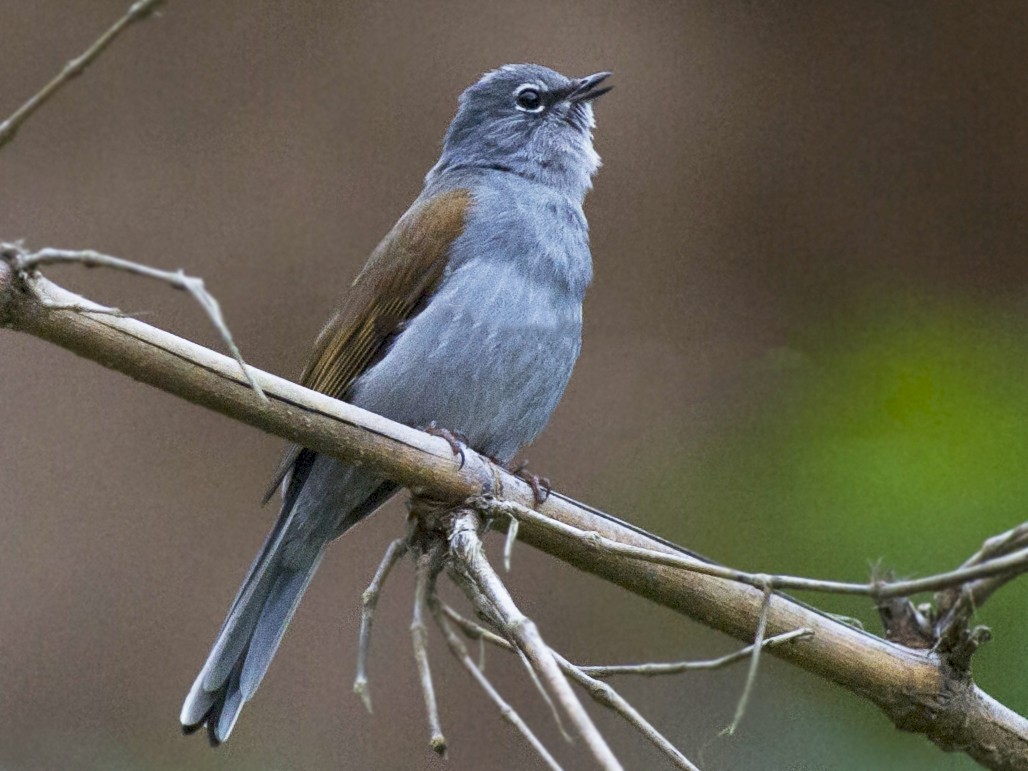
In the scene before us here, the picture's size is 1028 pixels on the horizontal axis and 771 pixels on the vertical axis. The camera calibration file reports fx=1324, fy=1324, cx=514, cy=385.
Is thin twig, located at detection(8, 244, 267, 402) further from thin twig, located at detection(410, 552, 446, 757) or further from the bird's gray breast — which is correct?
the bird's gray breast

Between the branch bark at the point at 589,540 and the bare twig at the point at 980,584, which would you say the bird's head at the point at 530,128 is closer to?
the branch bark at the point at 589,540

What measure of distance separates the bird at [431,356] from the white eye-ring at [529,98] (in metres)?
0.53

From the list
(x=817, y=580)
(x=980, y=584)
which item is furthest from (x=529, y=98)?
→ (x=817, y=580)

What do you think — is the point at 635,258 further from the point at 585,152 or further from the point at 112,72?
the point at 112,72

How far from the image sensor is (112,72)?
17.9 ft

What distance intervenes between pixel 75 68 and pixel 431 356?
173cm

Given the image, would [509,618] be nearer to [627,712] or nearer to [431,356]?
[627,712]

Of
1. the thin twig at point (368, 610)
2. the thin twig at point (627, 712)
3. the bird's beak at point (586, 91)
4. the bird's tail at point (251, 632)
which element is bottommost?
the bird's tail at point (251, 632)

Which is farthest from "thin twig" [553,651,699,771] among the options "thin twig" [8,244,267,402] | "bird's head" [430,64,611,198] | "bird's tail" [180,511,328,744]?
"bird's head" [430,64,611,198]

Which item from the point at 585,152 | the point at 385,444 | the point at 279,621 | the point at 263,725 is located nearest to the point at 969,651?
the point at 385,444

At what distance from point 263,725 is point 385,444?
237 cm

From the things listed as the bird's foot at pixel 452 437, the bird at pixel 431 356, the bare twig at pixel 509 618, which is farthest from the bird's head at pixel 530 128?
the bare twig at pixel 509 618

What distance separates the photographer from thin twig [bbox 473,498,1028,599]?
6.30ft

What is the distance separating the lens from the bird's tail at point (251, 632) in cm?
326
